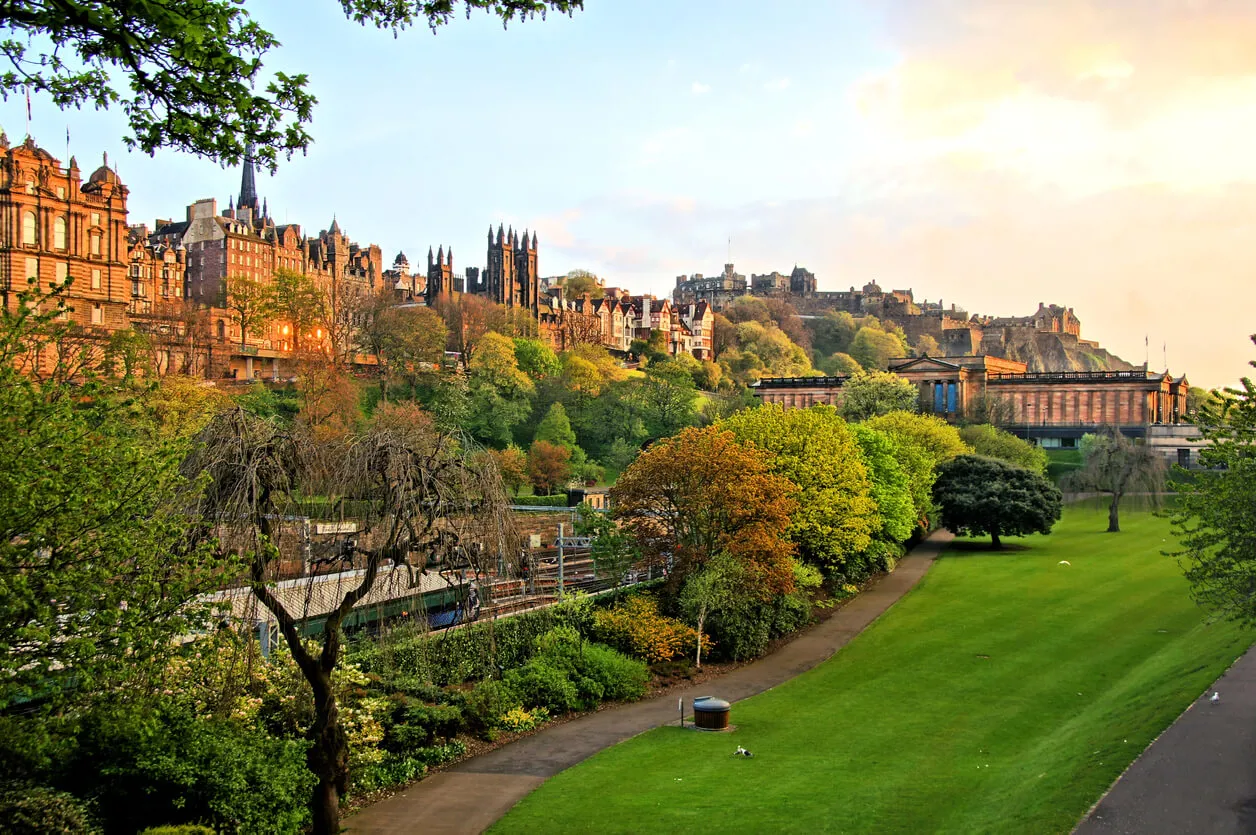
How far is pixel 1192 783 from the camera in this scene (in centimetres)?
1555

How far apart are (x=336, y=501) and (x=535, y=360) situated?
76.4 meters

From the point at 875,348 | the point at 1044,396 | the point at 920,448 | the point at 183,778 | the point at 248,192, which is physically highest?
the point at 248,192

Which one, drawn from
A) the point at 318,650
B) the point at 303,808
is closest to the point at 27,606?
the point at 303,808

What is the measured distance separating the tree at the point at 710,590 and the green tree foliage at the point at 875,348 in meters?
135

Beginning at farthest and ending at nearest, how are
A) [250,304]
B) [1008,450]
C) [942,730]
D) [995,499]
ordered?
[250,304]
[1008,450]
[995,499]
[942,730]

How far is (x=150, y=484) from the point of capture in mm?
12539

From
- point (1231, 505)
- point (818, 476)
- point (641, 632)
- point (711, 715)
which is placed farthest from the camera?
point (818, 476)

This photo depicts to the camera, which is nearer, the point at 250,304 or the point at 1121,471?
the point at 1121,471

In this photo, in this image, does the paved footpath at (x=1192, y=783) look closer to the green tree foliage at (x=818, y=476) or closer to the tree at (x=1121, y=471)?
the green tree foliage at (x=818, y=476)

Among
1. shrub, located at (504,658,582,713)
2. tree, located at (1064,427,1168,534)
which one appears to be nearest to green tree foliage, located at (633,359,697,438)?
tree, located at (1064,427,1168,534)

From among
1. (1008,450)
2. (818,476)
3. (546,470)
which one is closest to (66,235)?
(546,470)

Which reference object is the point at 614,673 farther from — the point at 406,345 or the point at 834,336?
the point at 834,336

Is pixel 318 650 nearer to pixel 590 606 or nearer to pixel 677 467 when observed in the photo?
pixel 590 606

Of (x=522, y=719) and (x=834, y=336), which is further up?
(x=834, y=336)
